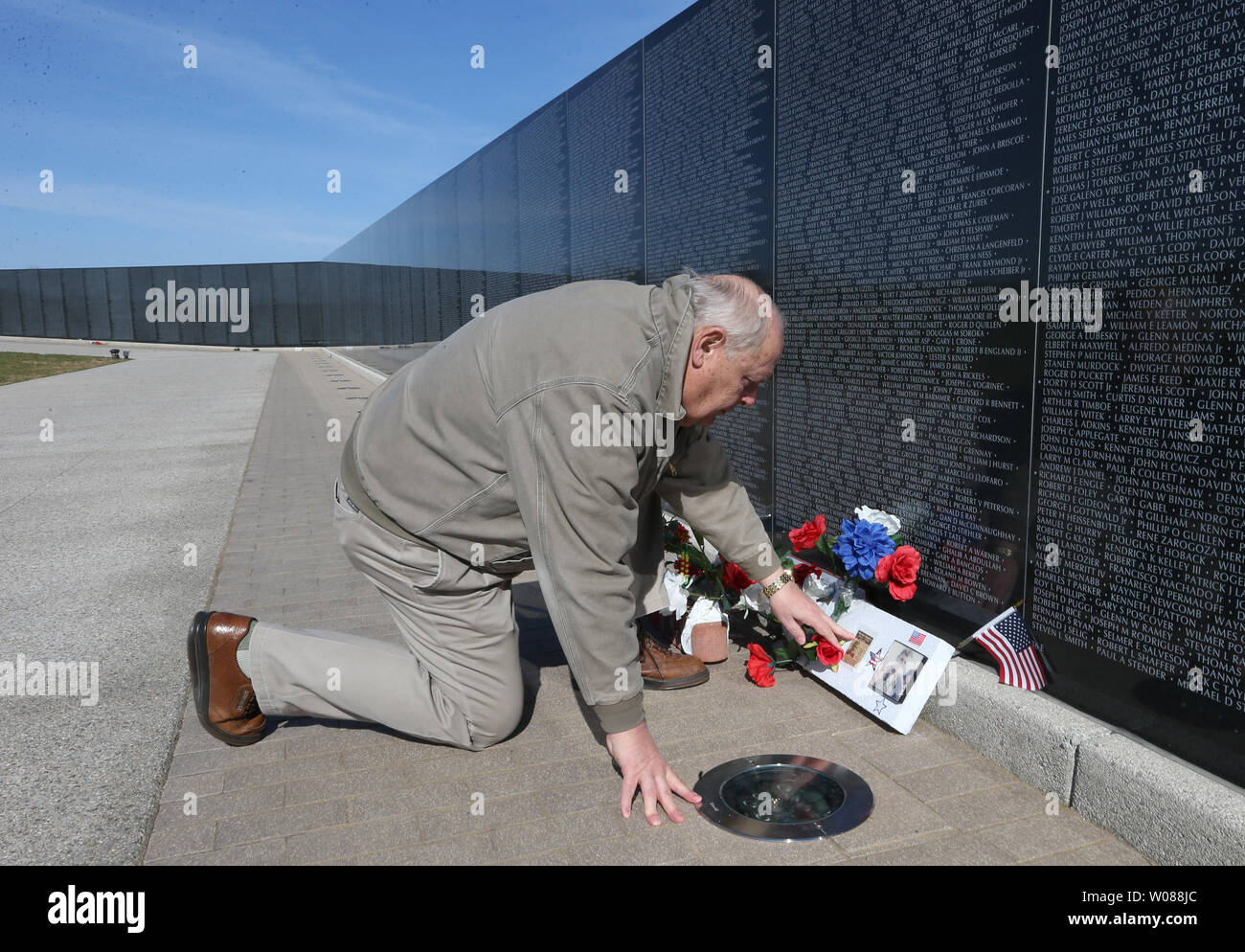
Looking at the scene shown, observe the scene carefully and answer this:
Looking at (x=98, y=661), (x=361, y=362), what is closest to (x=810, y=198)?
(x=98, y=661)

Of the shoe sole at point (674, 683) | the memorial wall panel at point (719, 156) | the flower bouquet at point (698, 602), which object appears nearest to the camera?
the shoe sole at point (674, 683)

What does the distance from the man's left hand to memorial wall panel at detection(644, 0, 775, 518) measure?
59.0 inches

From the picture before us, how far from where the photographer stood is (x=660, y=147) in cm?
553

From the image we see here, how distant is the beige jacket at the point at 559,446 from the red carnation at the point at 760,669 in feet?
3.53

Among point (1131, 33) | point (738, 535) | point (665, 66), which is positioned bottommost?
point (738, 535)

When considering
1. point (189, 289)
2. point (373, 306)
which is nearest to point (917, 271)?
point (373, 306)

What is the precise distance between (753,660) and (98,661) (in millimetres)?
2646

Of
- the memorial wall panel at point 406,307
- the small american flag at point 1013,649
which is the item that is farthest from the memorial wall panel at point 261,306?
the small american flag at point 1013,649

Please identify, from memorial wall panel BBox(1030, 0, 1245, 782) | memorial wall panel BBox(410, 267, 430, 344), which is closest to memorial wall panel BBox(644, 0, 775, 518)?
memorial wall panel BBox(1030, 0, 1245, 782)

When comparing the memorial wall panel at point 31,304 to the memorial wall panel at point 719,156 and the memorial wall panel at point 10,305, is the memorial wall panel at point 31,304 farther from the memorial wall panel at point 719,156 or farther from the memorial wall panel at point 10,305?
the memorial wall panel at point 719,156

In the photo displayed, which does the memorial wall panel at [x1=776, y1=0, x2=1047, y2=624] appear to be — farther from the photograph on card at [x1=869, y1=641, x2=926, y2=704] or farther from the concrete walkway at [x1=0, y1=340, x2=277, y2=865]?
the concrete walkway at [x1=0, y1=340, x2=277, y2=865]

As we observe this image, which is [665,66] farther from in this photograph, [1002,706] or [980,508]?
[1002,706]

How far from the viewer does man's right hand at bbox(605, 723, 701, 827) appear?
239 centimetres

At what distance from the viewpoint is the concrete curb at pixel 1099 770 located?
223cm
